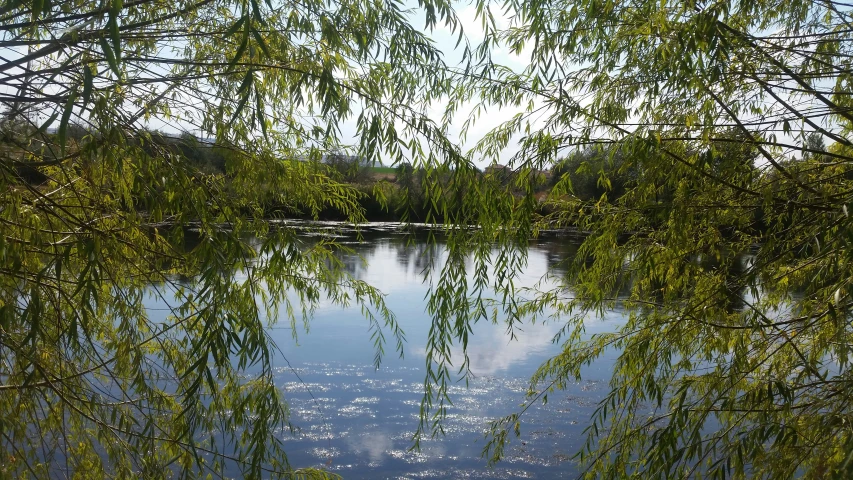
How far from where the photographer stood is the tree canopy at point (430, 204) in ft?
5.30

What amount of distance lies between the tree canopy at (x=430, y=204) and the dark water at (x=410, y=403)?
100 centimetres

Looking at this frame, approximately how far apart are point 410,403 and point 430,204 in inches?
152

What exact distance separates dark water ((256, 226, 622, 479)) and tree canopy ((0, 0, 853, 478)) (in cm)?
100

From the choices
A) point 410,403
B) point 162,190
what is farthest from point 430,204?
point 410,403

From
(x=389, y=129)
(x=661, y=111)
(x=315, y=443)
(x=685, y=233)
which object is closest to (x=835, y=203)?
(x=685, y=233)

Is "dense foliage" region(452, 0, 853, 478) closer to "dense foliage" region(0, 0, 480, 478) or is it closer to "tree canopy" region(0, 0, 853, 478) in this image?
"tree canopy" region(0, 0, 853, 478)

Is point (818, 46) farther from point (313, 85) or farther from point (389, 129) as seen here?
point (313, 85)

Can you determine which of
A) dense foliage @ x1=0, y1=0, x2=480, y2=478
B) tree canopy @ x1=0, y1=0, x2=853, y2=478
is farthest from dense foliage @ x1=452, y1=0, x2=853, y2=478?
dense foliage @ x1=0, y1=0, x2=480, y2=478

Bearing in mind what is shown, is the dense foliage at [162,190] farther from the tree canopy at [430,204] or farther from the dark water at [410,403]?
the dark water at [410,403]

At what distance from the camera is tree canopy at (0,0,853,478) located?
1.62 metres

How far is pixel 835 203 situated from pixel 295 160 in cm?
191

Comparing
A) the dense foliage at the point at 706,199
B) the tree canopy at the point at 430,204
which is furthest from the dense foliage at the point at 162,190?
the dense foliage at the point at 706,199

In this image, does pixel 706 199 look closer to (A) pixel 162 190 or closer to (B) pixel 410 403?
(A) pixel 162 190

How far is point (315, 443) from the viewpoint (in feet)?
15.9
